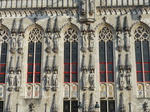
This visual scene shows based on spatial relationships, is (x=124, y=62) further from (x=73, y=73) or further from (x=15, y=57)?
(x=15, y=57)

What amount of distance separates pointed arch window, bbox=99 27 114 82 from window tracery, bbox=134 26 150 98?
2.56 metres

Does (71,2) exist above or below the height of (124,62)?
above

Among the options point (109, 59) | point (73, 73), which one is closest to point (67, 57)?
point (73, 73)

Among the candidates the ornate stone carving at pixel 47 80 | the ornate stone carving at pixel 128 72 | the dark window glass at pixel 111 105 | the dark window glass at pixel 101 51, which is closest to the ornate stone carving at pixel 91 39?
the dark window glass at pixel 101 51

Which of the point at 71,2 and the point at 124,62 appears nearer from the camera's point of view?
the point at 124,62

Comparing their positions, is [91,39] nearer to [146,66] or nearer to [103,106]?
[146,66]

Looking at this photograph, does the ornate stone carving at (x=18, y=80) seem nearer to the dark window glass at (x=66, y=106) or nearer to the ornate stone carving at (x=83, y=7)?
the dark window glass at (x=66, y=106)

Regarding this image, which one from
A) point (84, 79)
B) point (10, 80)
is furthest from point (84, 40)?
point (10, 80)

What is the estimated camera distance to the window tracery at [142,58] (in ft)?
91.1

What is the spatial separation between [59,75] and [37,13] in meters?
7.03

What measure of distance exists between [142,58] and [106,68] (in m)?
3.68

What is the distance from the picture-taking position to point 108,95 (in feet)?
90.7

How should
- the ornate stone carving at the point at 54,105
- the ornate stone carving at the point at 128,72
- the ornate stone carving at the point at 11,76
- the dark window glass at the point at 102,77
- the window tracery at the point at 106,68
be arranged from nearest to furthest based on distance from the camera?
1. the ornate stone carving at the point at 54,105
2. the ornate stone carving at the point at 128,72
3. the window tracery at the point at 106,68
4. the ornate stone carving at the point at 11,76
5. the dark window glass at the point at 102,77

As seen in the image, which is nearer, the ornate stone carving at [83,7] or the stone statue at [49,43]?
Result: the stone statue at [49,43]
